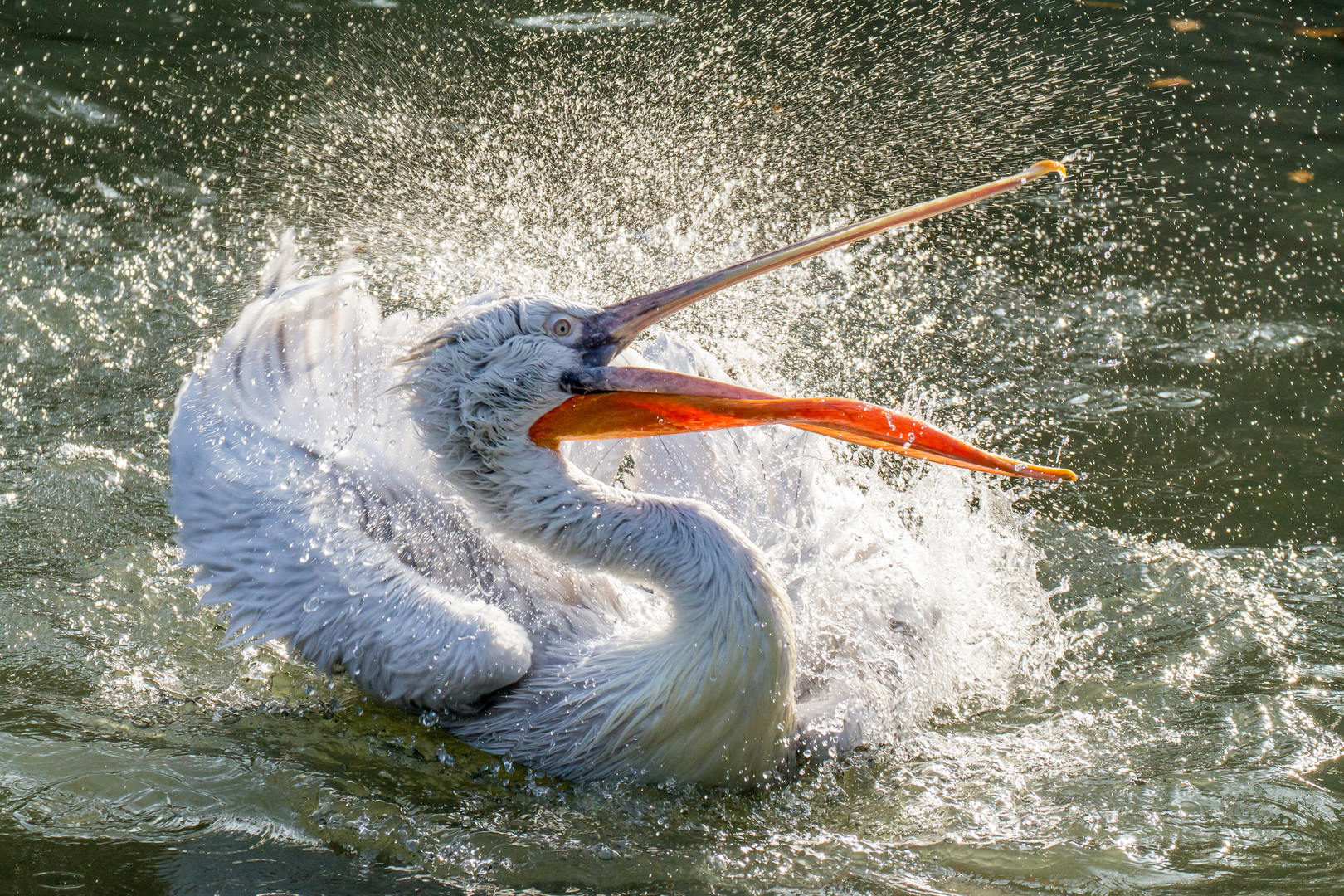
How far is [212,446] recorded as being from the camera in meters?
2.93

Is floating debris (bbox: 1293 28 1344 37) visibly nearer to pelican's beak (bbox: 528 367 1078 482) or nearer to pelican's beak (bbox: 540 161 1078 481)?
pelican's beak (bbox: 540 161 1078 481)

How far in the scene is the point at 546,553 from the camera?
260 cm

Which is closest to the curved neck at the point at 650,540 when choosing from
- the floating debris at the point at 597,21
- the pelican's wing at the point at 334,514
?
the pelican's wing at the point at 334,514

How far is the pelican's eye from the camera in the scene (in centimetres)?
250

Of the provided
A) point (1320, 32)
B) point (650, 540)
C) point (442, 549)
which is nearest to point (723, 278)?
point (650, 540)

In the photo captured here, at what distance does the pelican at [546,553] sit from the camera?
2.46 metres

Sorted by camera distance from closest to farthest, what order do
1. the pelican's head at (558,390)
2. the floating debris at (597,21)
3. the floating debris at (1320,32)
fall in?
the pelican's head at (558,390)
the floating debris at (597,21)
the floating debris at (1320,32)

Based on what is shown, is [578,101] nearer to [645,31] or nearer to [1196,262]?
[645,31]

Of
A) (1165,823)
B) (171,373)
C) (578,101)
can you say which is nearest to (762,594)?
(1165,823)

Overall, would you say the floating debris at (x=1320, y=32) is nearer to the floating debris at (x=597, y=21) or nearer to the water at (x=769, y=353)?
the water at (x=769, y=353)

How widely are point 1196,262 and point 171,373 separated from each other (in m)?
3.87

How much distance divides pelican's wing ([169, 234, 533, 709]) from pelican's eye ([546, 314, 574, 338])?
36 cm

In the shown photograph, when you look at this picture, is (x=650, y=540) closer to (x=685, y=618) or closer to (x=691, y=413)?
(x=685, y=618)

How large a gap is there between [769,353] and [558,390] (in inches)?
69.2
